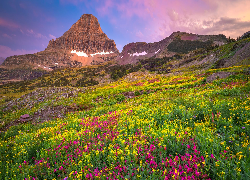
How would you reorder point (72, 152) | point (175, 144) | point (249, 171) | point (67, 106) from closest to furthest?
1. point (249, 171)
2. point (175, 144)
3. point (72, 152)
4. point (67, 106)

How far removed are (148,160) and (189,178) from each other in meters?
1.46

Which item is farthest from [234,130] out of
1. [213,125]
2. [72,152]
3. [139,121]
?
[72,152]

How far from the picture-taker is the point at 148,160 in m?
4.54

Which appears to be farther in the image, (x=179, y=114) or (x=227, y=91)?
(x=227, y=91)

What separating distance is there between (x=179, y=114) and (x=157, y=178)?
5.25 metres

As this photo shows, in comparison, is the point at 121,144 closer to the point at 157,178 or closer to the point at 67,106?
the point at 157,178

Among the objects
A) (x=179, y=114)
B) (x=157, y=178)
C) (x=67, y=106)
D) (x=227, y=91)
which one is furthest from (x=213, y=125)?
(x=67, y=106)

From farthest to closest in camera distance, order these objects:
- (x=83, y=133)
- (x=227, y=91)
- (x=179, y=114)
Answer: (x=227, y=91), (x=179, y=114), (x=83, y=133)

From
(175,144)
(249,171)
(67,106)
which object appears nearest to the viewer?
(249,171)

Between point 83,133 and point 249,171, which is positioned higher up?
point 249,171

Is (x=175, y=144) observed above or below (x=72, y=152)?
above

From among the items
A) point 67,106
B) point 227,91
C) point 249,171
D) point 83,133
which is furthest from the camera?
point 67,106

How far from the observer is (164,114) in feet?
27.5

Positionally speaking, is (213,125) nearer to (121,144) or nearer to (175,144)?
(175,144)
